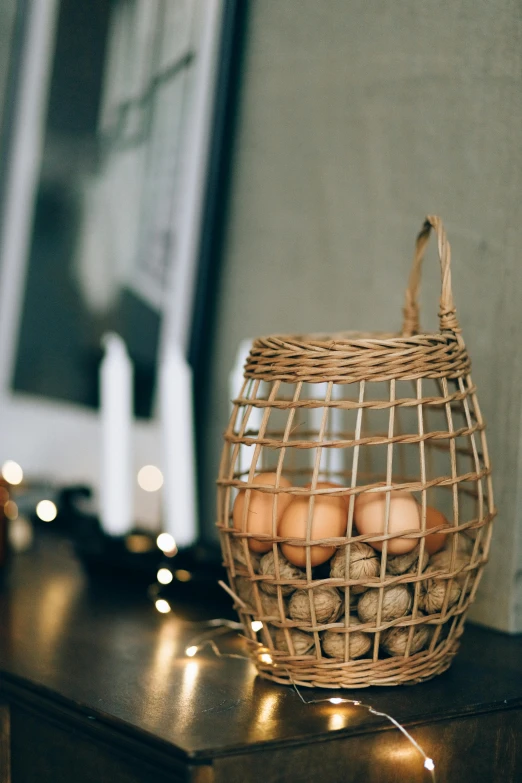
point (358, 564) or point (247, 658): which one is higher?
point (358, 564)

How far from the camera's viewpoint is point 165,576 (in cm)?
115

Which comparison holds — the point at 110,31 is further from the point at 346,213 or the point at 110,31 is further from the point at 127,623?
the point at 127,623

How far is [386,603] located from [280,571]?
9 cm

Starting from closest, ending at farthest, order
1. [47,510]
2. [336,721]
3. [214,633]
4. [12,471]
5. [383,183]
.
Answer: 1. [336,721]
2. [214,633]
3. [383,183]
4. [47,510]
5. [12,471]

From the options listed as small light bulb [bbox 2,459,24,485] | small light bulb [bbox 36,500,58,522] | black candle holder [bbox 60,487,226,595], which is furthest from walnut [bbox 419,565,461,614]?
small light bulb [bbox 2,459,24,485]

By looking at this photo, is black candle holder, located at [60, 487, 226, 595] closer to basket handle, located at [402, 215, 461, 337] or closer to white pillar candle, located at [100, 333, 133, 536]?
white pillar candle, located at [100, 333, 133, 536]

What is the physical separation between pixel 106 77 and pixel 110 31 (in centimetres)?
8

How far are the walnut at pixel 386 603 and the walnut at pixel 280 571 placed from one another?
0.18ft

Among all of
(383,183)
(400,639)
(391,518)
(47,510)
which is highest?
(383,183)

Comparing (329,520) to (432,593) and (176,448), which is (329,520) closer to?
(432,593)

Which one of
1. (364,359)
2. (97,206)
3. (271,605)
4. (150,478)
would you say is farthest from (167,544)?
(97,206)


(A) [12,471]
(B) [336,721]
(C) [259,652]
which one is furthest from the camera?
(A) [12,471]

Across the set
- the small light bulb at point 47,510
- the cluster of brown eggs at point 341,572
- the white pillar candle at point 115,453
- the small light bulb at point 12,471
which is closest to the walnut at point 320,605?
the cluster of brown eggs at point 341,572

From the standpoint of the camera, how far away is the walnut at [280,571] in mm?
750
